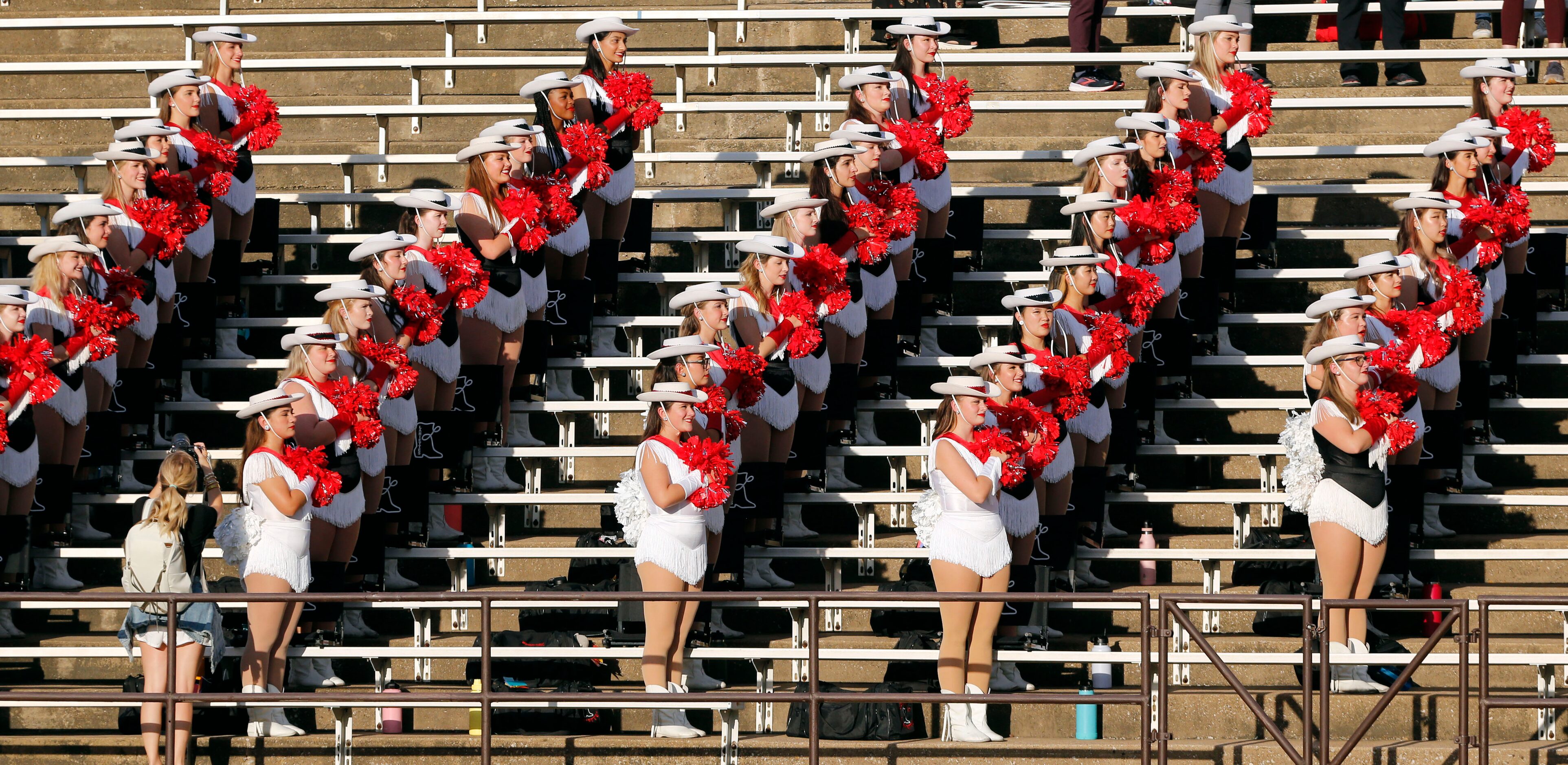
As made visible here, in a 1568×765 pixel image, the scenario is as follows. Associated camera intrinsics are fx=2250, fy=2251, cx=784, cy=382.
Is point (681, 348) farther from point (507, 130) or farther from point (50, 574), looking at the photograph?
point (50, 574)

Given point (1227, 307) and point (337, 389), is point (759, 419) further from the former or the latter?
point (1227, 307)

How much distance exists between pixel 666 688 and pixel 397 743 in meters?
1.14

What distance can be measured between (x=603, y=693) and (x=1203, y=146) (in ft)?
14.3

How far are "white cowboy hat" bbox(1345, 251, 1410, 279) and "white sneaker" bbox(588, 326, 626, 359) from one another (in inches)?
148

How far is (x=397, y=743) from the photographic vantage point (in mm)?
9328

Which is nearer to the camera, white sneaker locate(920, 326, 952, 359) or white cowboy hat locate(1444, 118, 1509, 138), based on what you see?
white cowboy hat locate(1444, 118, 1509, 138)

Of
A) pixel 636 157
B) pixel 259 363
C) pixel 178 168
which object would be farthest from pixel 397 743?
pixel 636 157

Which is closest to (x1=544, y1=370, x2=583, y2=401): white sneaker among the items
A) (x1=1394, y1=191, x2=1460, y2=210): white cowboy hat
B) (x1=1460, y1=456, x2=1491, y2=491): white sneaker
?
(x1=1394, y1=191, x2=1460, y2=210): white cowboy hat

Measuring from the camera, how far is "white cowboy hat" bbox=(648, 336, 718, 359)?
9508 millimetres

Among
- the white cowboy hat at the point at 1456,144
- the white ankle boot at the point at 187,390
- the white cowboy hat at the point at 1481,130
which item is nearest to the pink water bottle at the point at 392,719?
the white ankle boot at the point at 187,390

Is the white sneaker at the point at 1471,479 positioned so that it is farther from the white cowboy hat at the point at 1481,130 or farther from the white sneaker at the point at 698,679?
the white sneaker at the point at 698,679

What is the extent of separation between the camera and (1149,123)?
11.0 metres

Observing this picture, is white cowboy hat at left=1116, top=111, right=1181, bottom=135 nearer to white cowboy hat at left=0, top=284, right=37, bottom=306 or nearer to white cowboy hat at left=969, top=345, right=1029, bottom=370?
white cowboy hat at left=969, top=345, right=1029, bottom=370

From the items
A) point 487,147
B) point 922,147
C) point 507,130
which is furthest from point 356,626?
point 922,147
